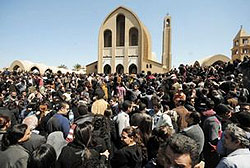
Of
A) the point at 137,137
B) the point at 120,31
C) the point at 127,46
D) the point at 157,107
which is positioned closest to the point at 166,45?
the point at 127,46

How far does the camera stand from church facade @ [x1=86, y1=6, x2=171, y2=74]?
128 ft

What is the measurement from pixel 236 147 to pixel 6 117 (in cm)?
340

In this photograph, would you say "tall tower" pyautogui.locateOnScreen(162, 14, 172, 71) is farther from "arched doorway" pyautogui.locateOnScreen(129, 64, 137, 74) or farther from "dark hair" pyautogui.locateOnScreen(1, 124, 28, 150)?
"dark hair" pyautogui.locateOnScreen(1, 124, 28, 150)

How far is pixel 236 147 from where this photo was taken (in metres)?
2.41

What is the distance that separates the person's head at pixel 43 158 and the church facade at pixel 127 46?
37.1 metres

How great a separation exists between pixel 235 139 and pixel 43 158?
2000 mm

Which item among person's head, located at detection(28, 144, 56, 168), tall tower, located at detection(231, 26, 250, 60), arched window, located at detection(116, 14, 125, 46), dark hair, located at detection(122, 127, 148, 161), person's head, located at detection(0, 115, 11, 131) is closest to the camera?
person's head, located at detection(28, 144, 56, 168)

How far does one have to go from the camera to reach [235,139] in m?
2.43

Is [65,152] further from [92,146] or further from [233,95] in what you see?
[233,95]

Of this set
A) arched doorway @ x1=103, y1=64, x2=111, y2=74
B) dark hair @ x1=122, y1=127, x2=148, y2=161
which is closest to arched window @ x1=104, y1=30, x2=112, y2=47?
arched doorway @ x1=103, y1=64, x2=111, y2=74

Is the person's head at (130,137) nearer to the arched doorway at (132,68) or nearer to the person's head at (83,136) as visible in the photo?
the person's head at (83,136)

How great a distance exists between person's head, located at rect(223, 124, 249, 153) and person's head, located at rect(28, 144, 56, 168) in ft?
6.17

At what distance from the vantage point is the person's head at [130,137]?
3.11 metres

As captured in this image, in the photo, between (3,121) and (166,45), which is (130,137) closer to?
(3,121)
